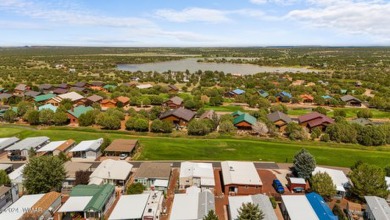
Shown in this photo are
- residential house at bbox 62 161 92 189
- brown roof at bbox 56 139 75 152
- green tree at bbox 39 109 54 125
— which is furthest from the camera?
green tree at bbox 39 109 54 125

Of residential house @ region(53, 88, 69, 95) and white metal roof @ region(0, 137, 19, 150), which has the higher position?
residential house @ region(53, 88, 69, 95)

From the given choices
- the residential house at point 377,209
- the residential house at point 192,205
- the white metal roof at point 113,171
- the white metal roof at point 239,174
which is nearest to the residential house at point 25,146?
the white metal roof at point 113,171

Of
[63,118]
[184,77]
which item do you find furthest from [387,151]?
[184,77]

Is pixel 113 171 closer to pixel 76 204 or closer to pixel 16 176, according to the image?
pixel 76 204

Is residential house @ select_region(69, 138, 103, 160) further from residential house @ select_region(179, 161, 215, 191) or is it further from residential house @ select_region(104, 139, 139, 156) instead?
residential house @ select_region(179, 161, 215, 191)

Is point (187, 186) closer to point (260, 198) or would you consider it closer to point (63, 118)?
point (260, 198)

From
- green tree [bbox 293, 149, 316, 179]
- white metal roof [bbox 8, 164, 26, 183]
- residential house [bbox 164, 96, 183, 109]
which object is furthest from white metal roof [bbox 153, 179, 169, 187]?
residential house [bbox 164, 96, 183, 109]
